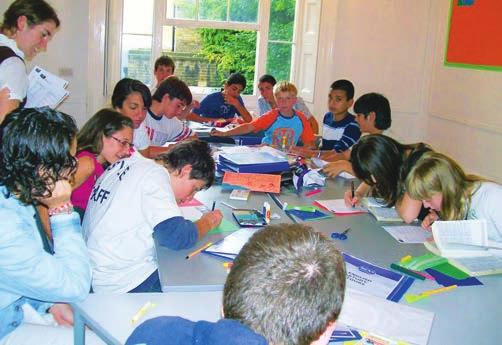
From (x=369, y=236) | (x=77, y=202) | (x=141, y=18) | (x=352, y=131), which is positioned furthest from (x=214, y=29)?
(x=369, y=236)

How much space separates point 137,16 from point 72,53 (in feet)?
2.51

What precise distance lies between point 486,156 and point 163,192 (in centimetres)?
394

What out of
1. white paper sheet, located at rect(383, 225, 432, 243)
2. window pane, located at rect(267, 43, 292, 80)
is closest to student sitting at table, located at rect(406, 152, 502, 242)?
white paper sheet, located at rect(383, 225, 432, 243)

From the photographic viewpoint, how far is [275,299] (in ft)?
2.93

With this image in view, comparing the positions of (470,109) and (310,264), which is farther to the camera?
(470,109)

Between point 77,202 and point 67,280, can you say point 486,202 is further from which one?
point 77,202

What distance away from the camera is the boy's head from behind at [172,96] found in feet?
12.0

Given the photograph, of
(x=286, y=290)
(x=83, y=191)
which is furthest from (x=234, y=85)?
(x=286, y=290)

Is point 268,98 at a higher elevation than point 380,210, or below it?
higher

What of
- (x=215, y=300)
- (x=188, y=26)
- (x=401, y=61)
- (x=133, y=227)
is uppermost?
(x=188, y=26)

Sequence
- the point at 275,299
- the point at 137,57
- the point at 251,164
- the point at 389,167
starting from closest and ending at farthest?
the point at 275,299 < the point at 389,167 < the point at 251,164 < the point at 137,57

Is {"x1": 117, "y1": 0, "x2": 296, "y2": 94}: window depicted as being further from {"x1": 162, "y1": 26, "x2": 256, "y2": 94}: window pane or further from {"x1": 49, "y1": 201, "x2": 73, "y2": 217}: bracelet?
{"x1": 49, "y1": 201, "x2": 73, "y2": 217}: bracelet

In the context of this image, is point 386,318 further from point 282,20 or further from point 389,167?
point 282,20

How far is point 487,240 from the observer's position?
2.06 m
